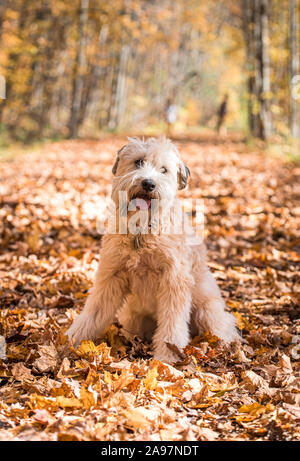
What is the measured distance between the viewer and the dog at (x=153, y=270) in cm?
372

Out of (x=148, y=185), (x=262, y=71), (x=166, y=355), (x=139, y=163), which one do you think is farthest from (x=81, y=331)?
(x=262, y=71)

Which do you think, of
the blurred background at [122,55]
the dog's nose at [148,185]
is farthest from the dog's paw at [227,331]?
the blurred background at [122,55]

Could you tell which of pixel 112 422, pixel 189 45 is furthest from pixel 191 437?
pixel 189 45

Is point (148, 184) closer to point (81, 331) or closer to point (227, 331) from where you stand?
point (81, 331)

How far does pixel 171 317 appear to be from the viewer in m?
3.81

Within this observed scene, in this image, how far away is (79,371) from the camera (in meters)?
3.29

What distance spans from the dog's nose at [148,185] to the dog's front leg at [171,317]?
845mm

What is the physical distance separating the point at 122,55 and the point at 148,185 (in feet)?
88.4

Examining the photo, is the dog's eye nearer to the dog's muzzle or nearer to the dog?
the dog

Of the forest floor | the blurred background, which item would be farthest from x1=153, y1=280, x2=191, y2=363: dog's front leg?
the blurred background

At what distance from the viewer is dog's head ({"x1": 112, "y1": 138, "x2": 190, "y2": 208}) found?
361 centimetres

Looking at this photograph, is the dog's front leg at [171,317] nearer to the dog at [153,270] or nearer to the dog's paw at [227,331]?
the dog at [153,270]

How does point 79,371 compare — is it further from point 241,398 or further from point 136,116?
point 136,116

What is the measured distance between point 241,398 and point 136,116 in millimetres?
47802
